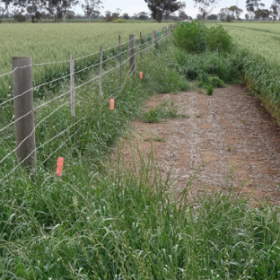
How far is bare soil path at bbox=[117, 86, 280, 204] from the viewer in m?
5.69

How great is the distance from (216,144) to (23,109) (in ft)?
12.7

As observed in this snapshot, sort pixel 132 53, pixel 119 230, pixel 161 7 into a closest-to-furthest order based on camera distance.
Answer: pixel 119 230
pixel 132 53
pixel 161 7

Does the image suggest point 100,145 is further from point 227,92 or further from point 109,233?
point 227,92

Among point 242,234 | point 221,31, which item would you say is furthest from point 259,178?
point 221,31

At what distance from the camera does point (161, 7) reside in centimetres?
8575

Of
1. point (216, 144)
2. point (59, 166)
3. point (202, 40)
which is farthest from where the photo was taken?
point (202, 40)

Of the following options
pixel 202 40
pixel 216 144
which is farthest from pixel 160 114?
pixel 202 40

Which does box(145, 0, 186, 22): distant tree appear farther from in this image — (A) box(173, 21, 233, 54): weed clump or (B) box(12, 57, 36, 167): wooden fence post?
(B) box(12, 57, 36, 167): wooden fence post

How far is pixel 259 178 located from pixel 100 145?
2.05 m

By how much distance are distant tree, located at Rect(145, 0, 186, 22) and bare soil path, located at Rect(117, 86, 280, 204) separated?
77.1 metres

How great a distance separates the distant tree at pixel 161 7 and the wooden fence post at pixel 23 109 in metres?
83.5

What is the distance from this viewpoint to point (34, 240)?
3.22 m

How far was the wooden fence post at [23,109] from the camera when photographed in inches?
168

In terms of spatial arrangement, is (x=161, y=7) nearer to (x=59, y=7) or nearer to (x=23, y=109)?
(x=59, y=7)
